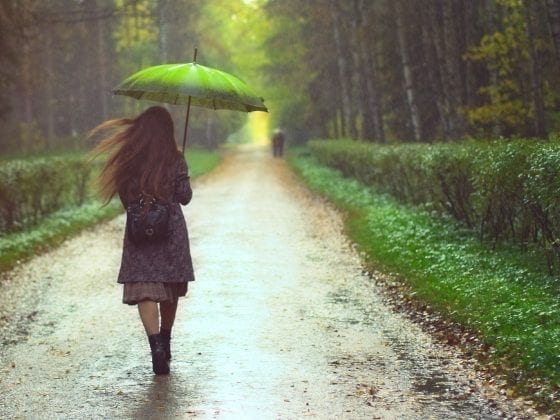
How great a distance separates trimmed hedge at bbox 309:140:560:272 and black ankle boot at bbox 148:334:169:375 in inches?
163

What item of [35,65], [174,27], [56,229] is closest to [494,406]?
[56,229]

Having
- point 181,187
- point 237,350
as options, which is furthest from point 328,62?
point 181,187

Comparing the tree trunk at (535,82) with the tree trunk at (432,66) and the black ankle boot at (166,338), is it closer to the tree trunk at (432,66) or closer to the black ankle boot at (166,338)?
the tree trunk at (432,66)

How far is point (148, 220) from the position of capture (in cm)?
704

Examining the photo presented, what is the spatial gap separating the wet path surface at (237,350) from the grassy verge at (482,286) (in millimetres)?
357

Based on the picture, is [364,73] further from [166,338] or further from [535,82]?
[166,338]

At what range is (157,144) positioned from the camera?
7.16 m

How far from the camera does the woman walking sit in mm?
7094

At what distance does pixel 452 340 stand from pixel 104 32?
45.6m

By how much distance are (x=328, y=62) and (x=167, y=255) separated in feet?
123

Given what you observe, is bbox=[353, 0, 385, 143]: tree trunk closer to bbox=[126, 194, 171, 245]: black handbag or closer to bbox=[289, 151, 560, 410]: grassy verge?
bbox=[289, 151, 560, 410]: grassy verge

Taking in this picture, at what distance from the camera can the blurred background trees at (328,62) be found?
24.1 meters

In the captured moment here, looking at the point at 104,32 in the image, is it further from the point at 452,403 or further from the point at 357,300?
the point at 452,403

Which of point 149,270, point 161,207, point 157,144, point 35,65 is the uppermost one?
point 35,65
